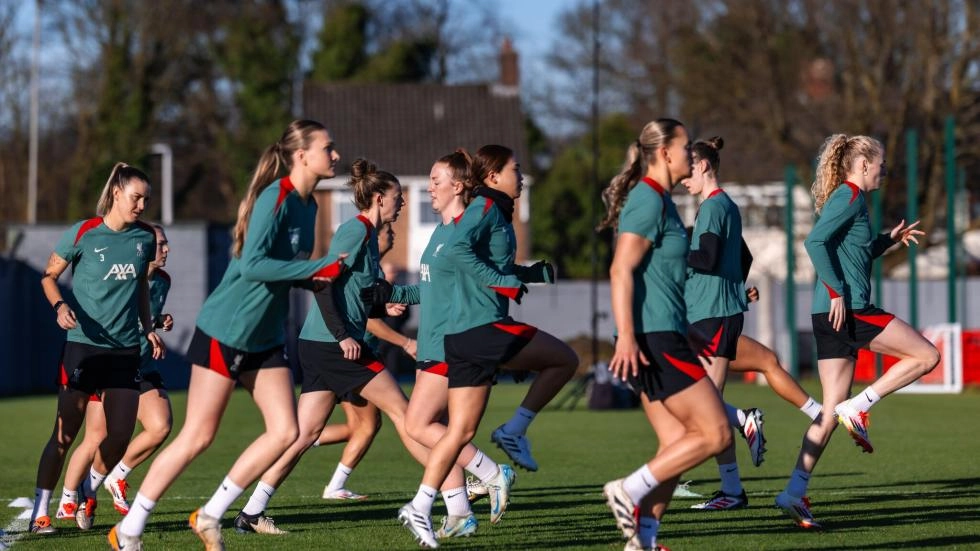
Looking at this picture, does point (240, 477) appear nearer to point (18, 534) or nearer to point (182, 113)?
point (18, 534)

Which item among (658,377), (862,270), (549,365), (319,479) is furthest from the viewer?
(319,479)

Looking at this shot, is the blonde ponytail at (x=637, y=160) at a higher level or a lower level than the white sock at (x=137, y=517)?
higher

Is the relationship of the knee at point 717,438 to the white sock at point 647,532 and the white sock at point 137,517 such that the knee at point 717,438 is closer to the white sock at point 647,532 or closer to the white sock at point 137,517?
the white sock at point 647,532

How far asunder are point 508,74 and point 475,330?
44875 millimetres

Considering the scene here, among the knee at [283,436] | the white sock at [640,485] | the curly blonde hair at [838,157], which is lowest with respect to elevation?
Result: the white sock at [640,485]

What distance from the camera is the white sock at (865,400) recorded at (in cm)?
843

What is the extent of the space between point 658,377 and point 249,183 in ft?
6.63

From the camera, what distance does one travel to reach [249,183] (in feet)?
22.7

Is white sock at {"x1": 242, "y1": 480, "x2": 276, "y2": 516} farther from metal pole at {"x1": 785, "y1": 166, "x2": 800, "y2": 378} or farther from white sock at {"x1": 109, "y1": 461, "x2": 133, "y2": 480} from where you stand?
metal pole at {"x1": 785, "y1": 166, "x2": 800, "y2": 378}

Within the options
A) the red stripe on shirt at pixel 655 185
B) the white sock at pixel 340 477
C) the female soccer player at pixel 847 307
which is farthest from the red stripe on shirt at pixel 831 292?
the white sock at pixel 340 477

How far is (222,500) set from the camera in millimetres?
6727

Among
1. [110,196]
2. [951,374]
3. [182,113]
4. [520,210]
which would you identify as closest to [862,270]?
[110,196]

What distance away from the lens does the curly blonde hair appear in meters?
8.54

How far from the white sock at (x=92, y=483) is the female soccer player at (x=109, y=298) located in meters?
0.46
